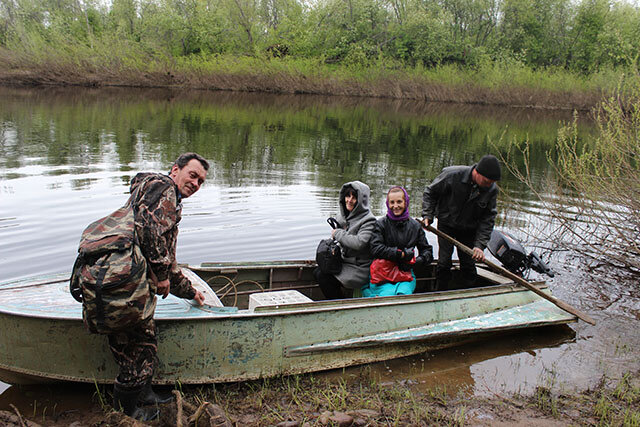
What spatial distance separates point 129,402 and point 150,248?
116cm

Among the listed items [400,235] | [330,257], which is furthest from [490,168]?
[330,257]

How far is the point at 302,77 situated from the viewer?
41906mm

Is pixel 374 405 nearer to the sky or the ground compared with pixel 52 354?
nearer to the ground

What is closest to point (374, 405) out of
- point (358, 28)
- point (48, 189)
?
point (48, 189)

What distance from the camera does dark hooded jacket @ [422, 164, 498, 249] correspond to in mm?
6285

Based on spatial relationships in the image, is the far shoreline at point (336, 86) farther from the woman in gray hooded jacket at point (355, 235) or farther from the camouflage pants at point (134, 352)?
the camouflage pants at point (134, 352)

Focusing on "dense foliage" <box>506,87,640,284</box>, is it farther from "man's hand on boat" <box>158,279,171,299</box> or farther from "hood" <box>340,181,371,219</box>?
"man's hand on boat" <box>158,279,171,299</box>

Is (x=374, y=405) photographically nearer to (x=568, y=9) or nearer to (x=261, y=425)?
(x=261, y=425)

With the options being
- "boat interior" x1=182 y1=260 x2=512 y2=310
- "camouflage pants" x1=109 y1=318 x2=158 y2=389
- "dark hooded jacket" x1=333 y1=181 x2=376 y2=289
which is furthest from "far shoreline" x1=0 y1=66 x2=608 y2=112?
"camouflage pants" x1=109 y1=318 x2=158 y2=389

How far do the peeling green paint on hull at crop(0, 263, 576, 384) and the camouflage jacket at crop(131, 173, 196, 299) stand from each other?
814 millimetres

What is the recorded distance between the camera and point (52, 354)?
163 inches

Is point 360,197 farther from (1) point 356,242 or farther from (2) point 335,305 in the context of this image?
(2) point 335,305

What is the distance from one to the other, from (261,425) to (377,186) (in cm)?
1024

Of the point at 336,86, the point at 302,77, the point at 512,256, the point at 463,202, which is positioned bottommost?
the point at 512,256
